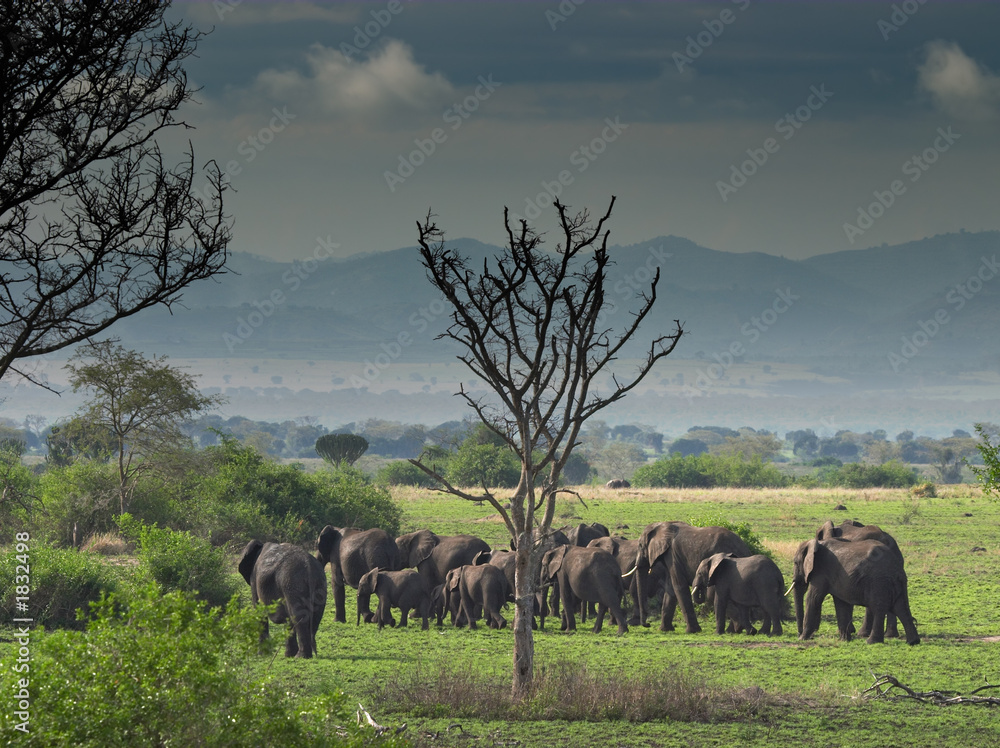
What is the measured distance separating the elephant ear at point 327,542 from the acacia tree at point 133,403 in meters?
12.1

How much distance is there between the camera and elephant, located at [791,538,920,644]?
21609 millimetres

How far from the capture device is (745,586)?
23.4 m

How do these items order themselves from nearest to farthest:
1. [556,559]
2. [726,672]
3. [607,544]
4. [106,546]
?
1. [726,672]
2. [556,559]
3. [607,544]
4. [106,546]

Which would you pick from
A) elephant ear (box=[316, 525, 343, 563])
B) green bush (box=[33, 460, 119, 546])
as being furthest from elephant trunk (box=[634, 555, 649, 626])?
green bush (box=[33, 460, 119, 546])

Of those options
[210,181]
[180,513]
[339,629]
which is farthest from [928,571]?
[210,181]

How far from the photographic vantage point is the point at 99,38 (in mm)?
12922

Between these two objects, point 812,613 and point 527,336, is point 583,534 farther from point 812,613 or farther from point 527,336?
point 527,336

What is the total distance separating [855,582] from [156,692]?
54.6 feet

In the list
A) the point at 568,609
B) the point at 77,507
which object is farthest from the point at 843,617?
the point at 77,507

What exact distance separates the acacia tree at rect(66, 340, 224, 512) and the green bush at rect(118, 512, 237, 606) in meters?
13.6

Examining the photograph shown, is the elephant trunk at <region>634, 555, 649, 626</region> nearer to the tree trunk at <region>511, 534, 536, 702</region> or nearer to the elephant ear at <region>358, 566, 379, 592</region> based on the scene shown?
the elephant ear at <region>358, 566, 379, 592</region>

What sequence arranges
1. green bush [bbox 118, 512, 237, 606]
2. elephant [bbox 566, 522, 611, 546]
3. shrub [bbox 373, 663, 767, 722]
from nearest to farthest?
shrub [bbox 373, 663, 767, 722] → green bush [bbox 118, 512, 237, 606] → elephant [bbox 566, 522, 611, 546]

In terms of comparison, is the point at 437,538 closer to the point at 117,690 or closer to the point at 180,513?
the point at 180,513

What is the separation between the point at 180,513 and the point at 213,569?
13440 mm
